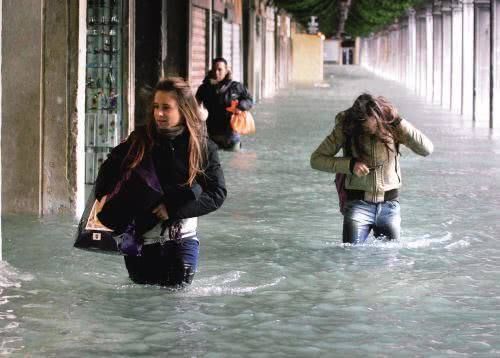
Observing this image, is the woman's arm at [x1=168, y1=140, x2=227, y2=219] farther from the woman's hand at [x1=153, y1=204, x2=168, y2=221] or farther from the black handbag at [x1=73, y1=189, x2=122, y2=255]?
the black handbag at [x1=73, y1=189, x2=122, y2=255]

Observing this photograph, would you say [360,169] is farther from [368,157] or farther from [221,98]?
[221,98]

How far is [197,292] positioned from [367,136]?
2088 mm

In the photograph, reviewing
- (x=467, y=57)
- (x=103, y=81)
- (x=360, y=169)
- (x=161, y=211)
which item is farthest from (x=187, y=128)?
(x=467, y=57)

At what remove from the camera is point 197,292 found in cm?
798

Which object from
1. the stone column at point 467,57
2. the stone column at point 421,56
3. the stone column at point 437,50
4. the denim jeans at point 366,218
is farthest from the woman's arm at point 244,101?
the stone column at point 421,56

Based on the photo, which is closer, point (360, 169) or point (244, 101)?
point (360, 169)

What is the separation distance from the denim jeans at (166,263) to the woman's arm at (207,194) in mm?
230

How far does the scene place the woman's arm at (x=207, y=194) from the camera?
723 cm

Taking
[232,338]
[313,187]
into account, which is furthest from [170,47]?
[232,338]

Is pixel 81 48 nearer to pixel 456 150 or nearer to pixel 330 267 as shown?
pixel 330 267

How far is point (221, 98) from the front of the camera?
61.1 feet

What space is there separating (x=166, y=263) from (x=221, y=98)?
36.8 ft

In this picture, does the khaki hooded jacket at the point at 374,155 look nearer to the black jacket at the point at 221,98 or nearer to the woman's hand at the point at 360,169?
the woman's hand at the point at 360,169

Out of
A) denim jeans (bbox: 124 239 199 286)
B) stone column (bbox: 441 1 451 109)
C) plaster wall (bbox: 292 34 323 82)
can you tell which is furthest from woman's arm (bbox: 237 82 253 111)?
plaster wall (bbox: 292 34 323 82)
